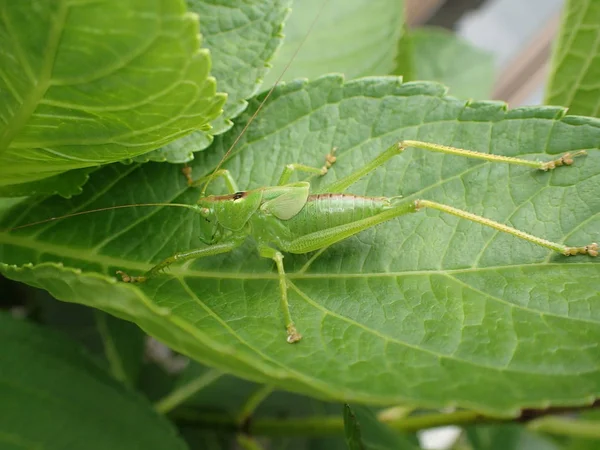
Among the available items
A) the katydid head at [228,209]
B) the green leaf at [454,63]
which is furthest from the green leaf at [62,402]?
the green leaf at [454,63]

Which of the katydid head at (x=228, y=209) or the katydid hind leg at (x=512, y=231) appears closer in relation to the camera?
the katydid hind leg at (x=512, y=231)

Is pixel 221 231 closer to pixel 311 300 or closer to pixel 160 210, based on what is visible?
pixel 160 210

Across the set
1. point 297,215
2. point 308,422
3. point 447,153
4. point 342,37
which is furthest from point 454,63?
point 308,422

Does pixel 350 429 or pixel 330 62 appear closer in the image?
pixel 350 429

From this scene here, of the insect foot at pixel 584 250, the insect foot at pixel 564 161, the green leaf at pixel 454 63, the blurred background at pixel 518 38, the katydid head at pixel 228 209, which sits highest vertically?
the insect foot at pixel 564 161

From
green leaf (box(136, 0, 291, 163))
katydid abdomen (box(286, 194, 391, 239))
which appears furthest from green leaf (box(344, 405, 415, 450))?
green leaf (box(136, 0, 291, 163))

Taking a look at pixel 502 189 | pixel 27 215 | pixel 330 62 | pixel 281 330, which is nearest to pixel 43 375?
pixel 27 215

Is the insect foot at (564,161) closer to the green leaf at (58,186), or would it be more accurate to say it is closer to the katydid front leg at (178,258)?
the katydid front leg at (178,258)

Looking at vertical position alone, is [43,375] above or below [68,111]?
below
